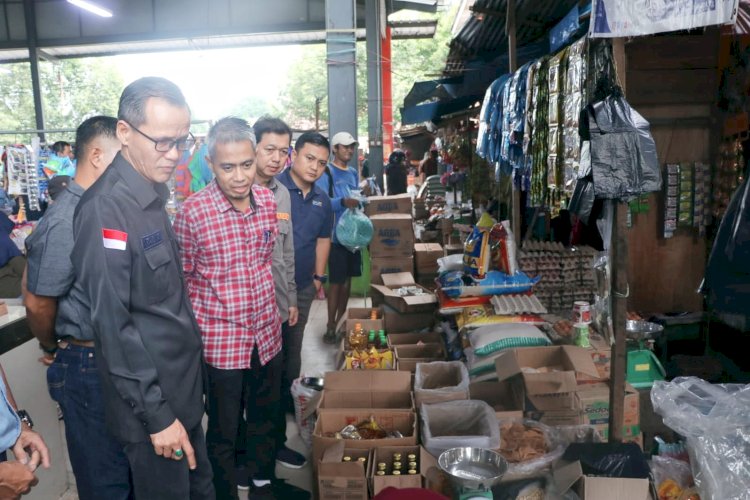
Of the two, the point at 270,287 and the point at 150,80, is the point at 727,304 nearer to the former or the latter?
the point at 270,287

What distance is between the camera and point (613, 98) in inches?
96.2

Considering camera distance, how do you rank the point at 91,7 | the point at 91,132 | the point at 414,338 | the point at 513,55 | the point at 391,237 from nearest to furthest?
the point at 91,132 → the point at 414,338 → the point at 513,55 → the point at 391,237 → the point at 91,7

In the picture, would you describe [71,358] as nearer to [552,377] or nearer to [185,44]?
[552,377]

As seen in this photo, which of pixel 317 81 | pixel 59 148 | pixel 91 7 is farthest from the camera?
pixel 317 81

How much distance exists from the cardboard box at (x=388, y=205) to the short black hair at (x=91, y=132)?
162 inches

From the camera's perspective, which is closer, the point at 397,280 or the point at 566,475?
the point at 566,475

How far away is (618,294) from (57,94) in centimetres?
2964

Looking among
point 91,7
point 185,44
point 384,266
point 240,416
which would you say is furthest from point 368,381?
point 185,44

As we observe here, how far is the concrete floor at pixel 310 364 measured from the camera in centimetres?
322

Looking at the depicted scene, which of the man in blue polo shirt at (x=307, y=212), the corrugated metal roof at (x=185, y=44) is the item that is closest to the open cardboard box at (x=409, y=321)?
the man in blue polo shirt at (x=307, y=212)

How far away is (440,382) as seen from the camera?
139 inches

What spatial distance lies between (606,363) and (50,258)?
298 cm

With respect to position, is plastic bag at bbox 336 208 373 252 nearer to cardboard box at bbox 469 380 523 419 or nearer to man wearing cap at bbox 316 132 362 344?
man wearing cap at bbox 316 132 362 344

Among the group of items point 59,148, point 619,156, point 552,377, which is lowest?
point 552,377
